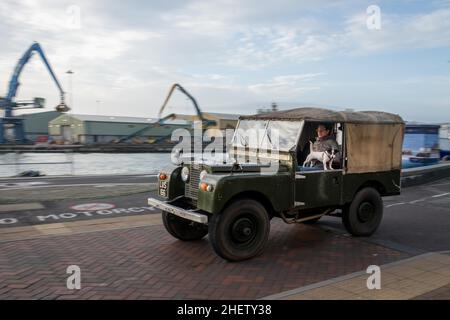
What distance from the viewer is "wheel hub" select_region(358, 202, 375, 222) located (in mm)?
7148

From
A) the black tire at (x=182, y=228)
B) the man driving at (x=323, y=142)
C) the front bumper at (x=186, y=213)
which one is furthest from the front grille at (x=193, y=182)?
the man driving at (x=323, y=142)

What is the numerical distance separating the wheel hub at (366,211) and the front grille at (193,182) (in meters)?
2.89

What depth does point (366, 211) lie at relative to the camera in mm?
7254

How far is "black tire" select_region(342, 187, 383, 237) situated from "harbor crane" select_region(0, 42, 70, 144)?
53.7 meters

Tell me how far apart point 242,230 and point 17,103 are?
63190 millimetres

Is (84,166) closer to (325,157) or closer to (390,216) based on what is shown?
(390,216)

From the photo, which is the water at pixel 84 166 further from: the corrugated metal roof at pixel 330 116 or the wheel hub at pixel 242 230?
the wheel hub at pixel 242 230

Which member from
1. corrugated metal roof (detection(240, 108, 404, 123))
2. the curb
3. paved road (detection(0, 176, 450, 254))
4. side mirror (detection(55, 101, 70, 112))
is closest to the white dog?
corrugated metal roof (detection(240, 108, 404, 123))

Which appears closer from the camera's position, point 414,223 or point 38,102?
point 414,223

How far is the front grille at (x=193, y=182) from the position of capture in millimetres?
6102

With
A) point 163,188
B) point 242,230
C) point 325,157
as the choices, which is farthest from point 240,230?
point 325,157

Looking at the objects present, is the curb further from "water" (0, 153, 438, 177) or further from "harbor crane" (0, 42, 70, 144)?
"harbor crane" (0, 42, 70, 144)
